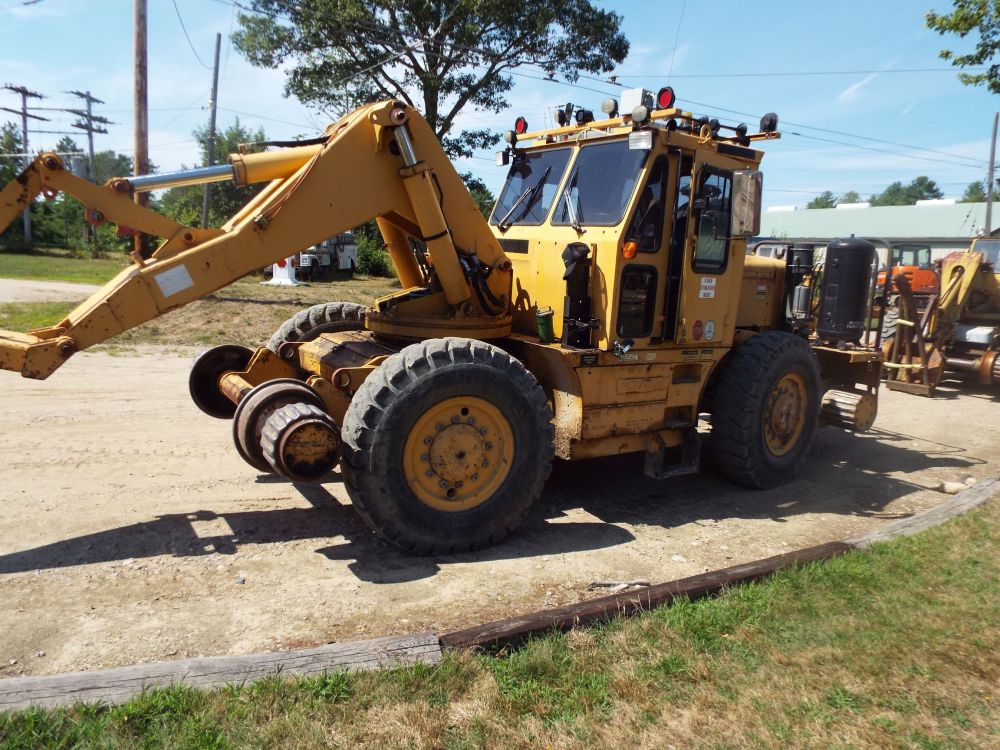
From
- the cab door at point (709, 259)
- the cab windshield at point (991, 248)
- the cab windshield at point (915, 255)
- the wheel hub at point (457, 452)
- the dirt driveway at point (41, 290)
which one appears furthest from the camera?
the cab windshield at point (915, 255)

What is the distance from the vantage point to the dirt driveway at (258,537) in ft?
Result: 12.8

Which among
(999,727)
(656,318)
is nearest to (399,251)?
(656,318)

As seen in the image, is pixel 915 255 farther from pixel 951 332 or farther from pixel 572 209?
pixel 572 209

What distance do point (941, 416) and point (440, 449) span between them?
836cm

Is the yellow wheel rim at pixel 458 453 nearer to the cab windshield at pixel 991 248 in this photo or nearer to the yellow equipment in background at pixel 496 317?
the yellow equipment in background at pixel 496 317

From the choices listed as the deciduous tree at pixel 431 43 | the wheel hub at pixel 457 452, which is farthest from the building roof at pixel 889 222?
the wheel hub at pixel 457 452

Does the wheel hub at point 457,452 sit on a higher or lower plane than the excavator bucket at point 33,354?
lower

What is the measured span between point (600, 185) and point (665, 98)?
0.81 m

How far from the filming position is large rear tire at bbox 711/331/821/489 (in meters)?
6.38

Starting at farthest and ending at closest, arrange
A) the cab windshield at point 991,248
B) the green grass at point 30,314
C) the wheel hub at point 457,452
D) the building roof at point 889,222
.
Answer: the building roof at point 889,222 < the cab windshield at point 991,248 < the green grass at point 30,314 < the wheel hub at point 457,452

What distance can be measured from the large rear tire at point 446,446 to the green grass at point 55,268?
17.4 m

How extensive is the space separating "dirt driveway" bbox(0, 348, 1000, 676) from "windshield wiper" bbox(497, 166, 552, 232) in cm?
232

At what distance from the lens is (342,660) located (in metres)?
3.37

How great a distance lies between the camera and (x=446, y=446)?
4.85 metres
